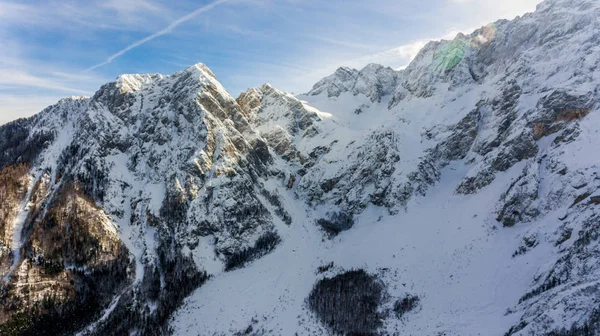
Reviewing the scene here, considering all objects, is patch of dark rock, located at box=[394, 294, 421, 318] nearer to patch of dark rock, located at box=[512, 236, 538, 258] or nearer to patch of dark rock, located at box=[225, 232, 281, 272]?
patch of dark rock, located at box=[512, 236, 538, 258]

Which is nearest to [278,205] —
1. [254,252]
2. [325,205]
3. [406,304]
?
[325,205]

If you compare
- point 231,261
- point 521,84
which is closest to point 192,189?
point 231,261

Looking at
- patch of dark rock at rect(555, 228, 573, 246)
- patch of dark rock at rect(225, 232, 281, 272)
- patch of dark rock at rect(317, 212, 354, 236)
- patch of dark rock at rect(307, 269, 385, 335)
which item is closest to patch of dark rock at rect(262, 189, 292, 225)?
patch of dark rock at rect(225, 232, 281, 272)

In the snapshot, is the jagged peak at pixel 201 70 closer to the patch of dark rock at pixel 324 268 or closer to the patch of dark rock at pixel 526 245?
the patch of dark rock at pixel 324 268

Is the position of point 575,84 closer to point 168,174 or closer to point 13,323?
point 168,174

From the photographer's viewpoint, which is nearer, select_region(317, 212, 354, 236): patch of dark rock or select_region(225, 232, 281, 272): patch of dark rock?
select_region(225, 232, 281, 272): patch of dark rock
